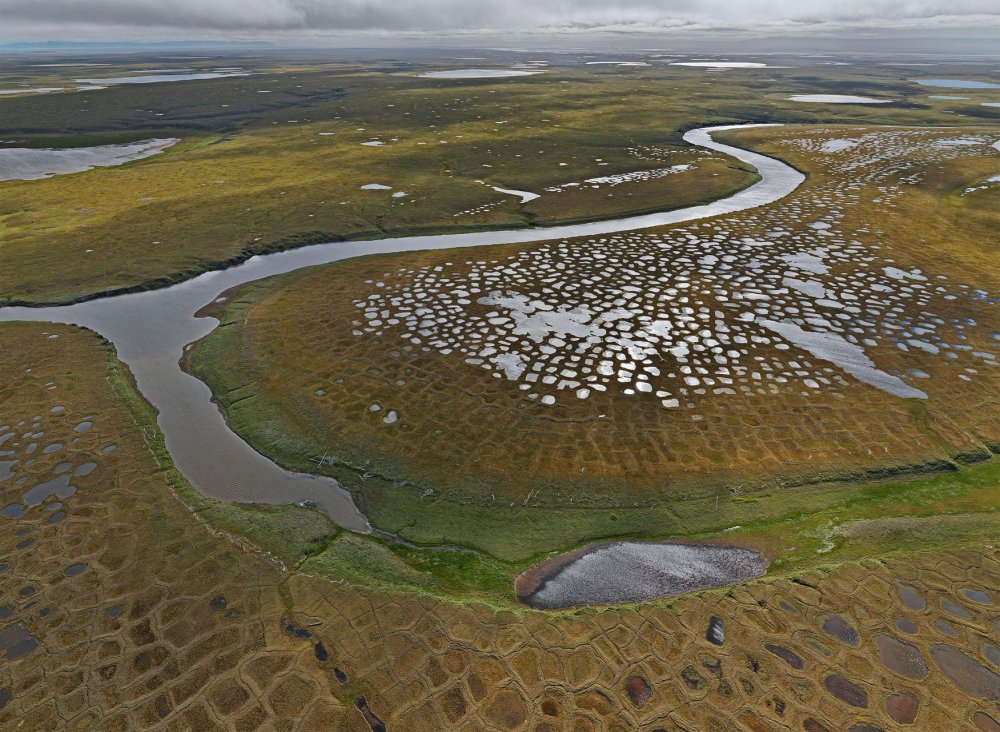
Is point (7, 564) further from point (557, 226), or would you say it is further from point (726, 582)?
point (557, 226)

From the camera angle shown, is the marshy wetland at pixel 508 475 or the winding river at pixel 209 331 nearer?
the marshy wetland at pixel 508 475

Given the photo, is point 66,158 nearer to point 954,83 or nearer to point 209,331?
point 209,331

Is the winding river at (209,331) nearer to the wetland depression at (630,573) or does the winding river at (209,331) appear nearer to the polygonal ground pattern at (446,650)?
the polygonal ground pattern at (446,650)

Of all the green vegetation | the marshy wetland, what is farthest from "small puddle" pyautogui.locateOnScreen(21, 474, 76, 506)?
the green vegetation

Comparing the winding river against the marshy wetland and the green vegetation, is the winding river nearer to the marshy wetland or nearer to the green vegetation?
the marshy wetland

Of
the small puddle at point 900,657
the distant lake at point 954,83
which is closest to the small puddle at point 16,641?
the small puddle at point 900,657

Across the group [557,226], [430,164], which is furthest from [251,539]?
[430,164]

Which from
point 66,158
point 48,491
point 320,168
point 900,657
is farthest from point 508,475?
point 66,158
